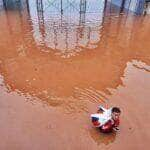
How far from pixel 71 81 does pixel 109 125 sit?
8.26 ft

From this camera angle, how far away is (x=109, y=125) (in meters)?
5.30

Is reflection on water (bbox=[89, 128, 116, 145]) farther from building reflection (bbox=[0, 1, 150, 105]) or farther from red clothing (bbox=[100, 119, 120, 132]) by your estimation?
→ building reflection (bbox=[0, 1, 150, 105])

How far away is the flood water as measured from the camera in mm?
5348

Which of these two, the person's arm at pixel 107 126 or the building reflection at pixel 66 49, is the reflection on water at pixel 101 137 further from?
the building reflection at pixel 66 49

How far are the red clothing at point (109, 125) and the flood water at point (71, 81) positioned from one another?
0.18 m

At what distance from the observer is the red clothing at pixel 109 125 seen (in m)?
5.30

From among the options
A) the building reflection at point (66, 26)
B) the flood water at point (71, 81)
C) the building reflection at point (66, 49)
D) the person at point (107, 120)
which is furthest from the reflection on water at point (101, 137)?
the building reflection at point (66, 26)

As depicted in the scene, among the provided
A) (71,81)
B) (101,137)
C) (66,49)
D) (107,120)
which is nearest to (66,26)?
(66,49)

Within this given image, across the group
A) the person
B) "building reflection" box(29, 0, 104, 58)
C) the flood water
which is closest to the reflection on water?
the flood water

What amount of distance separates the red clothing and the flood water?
18cm

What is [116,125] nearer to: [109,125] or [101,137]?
[109,125]

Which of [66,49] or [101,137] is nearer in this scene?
[101,137]

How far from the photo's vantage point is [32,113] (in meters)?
5.98

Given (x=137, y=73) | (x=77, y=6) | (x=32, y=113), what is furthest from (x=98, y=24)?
(x=32, y=113)
